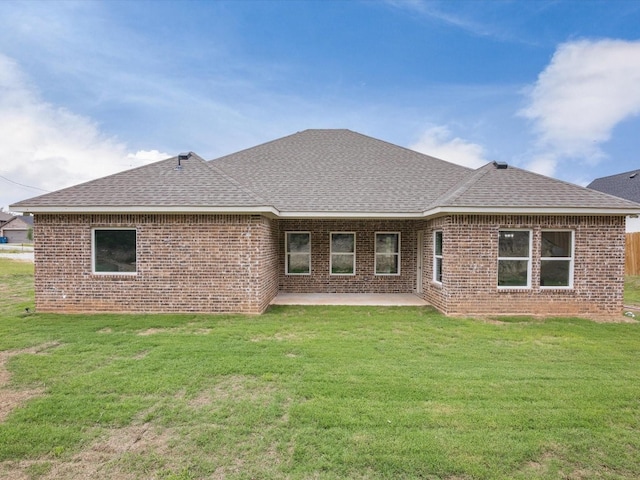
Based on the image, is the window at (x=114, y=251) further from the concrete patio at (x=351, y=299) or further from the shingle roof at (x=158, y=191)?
the concrete patio at (x=351, y=299)

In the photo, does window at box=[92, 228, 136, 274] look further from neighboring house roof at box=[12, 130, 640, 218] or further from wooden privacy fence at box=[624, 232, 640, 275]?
wooden privacy fence at box=[624, 232, 640, 275]

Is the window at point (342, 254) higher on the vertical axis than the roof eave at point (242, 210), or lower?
lower

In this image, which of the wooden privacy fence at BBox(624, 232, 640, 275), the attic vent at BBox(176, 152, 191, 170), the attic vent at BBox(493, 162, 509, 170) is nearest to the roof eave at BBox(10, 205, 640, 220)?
the attic vent at BBox(176, 152, 191, 170)

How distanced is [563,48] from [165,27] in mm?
17280

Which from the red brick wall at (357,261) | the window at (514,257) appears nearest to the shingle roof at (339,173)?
the red brick wall at (357,261)

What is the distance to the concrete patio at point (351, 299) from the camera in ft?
35.1

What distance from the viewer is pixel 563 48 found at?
52.6 ft

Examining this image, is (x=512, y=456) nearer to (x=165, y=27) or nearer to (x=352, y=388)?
(x=352, y=388)

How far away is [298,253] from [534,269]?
734cm

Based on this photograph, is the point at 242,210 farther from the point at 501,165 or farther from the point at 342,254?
the point at 501,165

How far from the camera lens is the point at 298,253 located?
12766 millimetres

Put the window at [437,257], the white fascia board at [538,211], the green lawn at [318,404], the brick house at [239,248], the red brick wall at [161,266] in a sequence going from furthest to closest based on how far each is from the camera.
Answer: the window at [437,257] < the red brick wall at [161,266] < the brick house at [239,248] < the white fascia board at [538,211] < the green lawn at [318,404]

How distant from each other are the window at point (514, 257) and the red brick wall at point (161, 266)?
6433mm

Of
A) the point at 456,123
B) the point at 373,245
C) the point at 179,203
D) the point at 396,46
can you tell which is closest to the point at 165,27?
the point at 179,203
